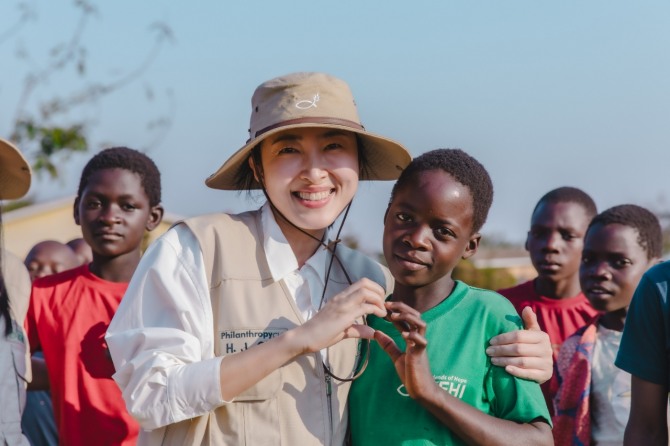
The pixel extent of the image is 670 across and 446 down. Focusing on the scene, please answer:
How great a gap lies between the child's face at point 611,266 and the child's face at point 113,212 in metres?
2.33

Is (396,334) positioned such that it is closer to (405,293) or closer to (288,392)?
(405,293)

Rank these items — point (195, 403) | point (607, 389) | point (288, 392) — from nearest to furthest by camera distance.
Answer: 1. point (195, 403)
2. point (288, 392)
3. point (607, 389)

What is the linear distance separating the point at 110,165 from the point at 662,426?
317 centimetres

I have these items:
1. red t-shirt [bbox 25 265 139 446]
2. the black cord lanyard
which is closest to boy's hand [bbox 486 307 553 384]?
the black cord lanyard

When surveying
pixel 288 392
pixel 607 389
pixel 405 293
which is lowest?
pixel 607 389

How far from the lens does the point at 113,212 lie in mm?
4875

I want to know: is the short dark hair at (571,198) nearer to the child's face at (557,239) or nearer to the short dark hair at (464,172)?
the child's face at (557,239)

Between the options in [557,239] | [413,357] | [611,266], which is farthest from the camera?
[557,239]

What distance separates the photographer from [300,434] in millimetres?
2934

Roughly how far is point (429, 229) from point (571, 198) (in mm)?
3102

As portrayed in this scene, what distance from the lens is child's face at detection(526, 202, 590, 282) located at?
18.5 feet

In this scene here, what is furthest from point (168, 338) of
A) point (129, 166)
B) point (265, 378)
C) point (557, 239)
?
point (557, 239)

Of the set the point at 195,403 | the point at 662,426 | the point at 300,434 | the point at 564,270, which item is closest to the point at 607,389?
the point at 564,270

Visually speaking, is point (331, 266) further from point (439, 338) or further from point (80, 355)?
point (80, 355)
